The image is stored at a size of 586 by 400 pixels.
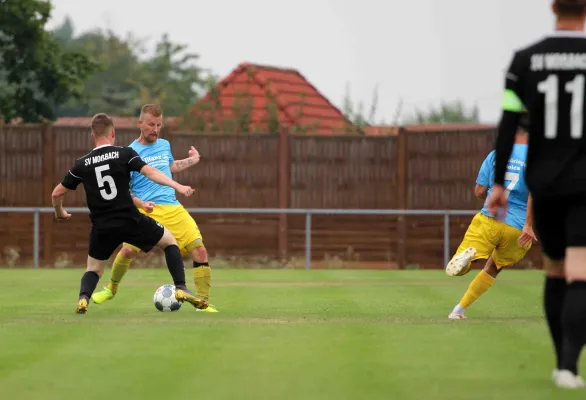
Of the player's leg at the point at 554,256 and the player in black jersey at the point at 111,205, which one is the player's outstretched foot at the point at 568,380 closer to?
the player's leg at the point at 554,256

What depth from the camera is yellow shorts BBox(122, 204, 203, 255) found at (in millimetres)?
13023

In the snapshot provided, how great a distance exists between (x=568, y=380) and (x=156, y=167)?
651 cm

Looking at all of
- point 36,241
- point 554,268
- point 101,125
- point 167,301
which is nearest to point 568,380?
point 554,268

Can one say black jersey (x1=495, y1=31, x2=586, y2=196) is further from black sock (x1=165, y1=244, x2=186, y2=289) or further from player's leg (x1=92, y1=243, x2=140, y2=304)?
player's leg (x1=92, y1=243, x2=140, y2=304)

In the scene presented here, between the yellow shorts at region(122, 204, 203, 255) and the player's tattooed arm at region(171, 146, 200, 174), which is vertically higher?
the player's tattooed arm at region(171, 146, 200, 174)

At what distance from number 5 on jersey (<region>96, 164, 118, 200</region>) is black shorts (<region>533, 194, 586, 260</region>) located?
5411 mm

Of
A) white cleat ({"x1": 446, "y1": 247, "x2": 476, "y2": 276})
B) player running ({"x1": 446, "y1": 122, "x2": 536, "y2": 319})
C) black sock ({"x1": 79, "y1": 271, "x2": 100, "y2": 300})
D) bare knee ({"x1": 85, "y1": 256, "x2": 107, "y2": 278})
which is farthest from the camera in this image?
bare knee ({"x1": 85, "y1": 256, "x2": 107, "y2": 278})

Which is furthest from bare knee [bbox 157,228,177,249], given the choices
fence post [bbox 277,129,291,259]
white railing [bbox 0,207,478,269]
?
fence post [bbox 277,129,291,259]

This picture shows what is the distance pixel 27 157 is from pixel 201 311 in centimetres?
1164

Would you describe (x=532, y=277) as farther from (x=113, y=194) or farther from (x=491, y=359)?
(x=491, y=359)

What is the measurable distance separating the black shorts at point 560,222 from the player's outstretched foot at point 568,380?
0.65 metres

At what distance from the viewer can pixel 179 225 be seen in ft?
42.9

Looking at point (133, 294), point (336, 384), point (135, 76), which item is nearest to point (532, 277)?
point (133, 294)

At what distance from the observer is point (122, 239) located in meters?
12.4
